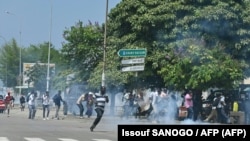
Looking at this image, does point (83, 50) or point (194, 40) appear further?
point (83, 50)

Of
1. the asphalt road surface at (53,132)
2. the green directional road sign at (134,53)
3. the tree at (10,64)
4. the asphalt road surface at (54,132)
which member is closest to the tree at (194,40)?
the green directional road sign at (134,53)

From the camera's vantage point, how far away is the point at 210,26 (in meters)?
29.8

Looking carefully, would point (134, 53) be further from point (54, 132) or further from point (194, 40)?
point (54, 132)

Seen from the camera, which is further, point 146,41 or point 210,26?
point 146,41

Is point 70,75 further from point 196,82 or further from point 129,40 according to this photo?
point 196,82

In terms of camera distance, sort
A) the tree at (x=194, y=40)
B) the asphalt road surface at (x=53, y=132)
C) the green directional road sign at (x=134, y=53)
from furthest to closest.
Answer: the tree at (x=194, y=40), the green directional road sign at (x=134, y=53), the asphalt road surface at (x=53, y=132)

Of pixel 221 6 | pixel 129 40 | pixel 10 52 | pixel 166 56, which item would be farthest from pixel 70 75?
pixel 10 52

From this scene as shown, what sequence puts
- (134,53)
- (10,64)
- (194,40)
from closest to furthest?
(134,53) < (194,40) < (10,64)

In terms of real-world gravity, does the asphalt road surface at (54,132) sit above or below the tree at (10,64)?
below

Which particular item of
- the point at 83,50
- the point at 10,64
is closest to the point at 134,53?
the point at 83,50

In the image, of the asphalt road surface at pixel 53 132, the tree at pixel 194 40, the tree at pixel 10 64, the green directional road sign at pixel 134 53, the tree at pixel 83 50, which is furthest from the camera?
the tree at pixel 10 64

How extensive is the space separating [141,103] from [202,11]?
676 cm

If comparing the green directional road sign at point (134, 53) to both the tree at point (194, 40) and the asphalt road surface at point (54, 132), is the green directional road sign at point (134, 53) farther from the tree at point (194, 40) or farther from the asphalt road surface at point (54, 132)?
the asphalt road surface at point (54, 132)

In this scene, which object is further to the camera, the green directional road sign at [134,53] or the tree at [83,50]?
the tree at [83,50]
